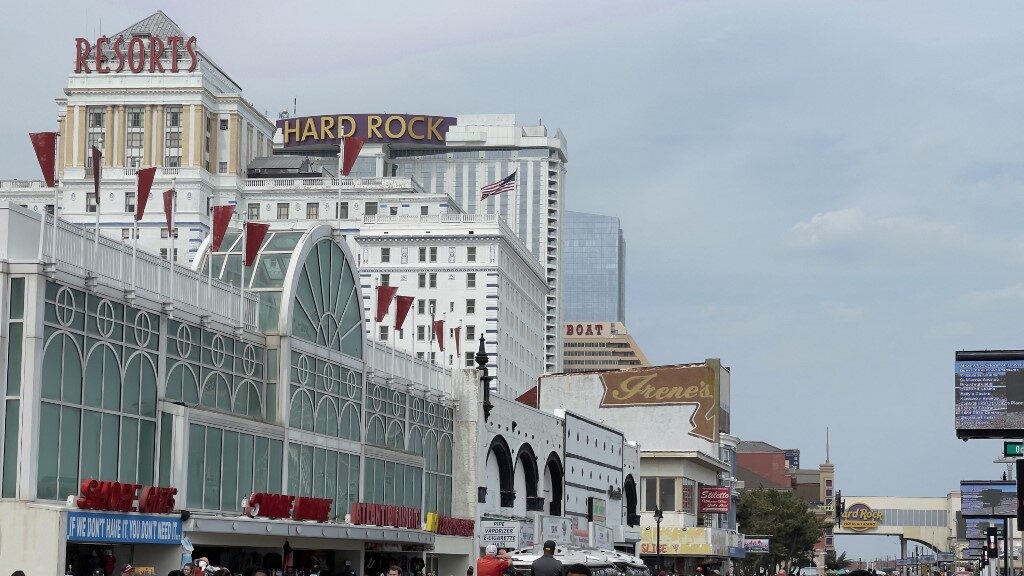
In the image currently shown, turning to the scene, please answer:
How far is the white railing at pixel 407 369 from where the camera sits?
2163 inches

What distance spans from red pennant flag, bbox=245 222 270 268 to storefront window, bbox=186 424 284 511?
16.4 feet

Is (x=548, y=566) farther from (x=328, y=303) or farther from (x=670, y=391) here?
(x=670, y=391)

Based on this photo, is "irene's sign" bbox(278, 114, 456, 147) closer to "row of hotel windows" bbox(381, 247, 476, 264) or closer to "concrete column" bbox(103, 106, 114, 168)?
"row of hotel windows" bbox(381, 247, 476, 264)

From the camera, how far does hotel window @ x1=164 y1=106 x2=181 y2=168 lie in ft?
479

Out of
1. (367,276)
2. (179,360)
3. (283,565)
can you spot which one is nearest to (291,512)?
(283,565)

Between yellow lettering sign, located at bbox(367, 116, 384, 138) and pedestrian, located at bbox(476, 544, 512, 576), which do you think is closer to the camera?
pedestrian, located at bbox(476, 544, 512, 576)

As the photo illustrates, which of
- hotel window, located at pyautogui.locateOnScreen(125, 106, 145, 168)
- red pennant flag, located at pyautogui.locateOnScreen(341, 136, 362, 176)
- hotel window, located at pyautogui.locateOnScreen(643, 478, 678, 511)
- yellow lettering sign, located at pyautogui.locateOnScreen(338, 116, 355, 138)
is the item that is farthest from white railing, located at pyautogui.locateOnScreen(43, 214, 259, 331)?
yellow lettering sign, located at pyautogui.locateOnScreen(338, 116, 355, 138)

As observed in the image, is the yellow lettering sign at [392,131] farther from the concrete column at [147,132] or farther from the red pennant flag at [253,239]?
the red pennant flag at [253,239]

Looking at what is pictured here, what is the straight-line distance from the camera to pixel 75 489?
115ft

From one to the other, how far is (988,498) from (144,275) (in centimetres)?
6886

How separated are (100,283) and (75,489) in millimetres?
4473

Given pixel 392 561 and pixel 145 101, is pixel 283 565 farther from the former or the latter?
pixel 145 101

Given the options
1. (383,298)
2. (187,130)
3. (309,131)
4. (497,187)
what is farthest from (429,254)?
(383,298)

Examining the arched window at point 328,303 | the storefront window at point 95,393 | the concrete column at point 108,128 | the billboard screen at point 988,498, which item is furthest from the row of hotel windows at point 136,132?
the storefront window at point 95,393
